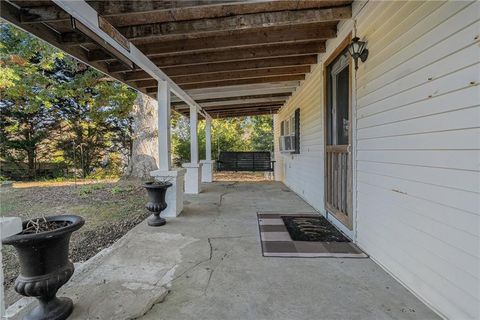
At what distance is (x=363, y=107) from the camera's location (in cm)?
260

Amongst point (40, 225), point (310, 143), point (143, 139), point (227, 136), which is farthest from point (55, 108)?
point (40, 225)

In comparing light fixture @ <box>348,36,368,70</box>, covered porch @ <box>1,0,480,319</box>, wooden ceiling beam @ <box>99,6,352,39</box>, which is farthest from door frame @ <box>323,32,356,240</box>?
wooden ceiling beam @ <box>99,6,352,39</box>

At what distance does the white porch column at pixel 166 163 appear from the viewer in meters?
4.01

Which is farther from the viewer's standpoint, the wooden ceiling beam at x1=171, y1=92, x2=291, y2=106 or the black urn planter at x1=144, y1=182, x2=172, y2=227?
the wooden ceiling beam at x1=171, y1=92, x2=291, y2=106

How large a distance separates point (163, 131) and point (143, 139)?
4.16 meters

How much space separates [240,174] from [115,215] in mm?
7536

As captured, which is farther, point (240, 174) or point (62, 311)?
point (240, 174)

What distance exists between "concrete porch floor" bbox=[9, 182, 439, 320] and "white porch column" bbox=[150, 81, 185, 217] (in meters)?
0.94

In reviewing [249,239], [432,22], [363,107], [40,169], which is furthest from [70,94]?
[432,22]

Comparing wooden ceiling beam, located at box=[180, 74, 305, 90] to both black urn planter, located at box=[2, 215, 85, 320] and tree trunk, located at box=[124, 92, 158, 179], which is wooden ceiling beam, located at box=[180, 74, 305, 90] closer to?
tree trunk, located at box=[124, 92, 158, 179]

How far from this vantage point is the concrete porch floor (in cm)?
166

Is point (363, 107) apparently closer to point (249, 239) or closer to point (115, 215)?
point (249, 239)

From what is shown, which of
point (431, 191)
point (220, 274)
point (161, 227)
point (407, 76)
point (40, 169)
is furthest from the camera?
point (40, 169)

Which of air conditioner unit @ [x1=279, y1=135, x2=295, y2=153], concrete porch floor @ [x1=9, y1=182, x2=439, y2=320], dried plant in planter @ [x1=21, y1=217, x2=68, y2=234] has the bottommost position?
concrete porch floor @ [x1=9, y1=182, x2=439, y2=320]
